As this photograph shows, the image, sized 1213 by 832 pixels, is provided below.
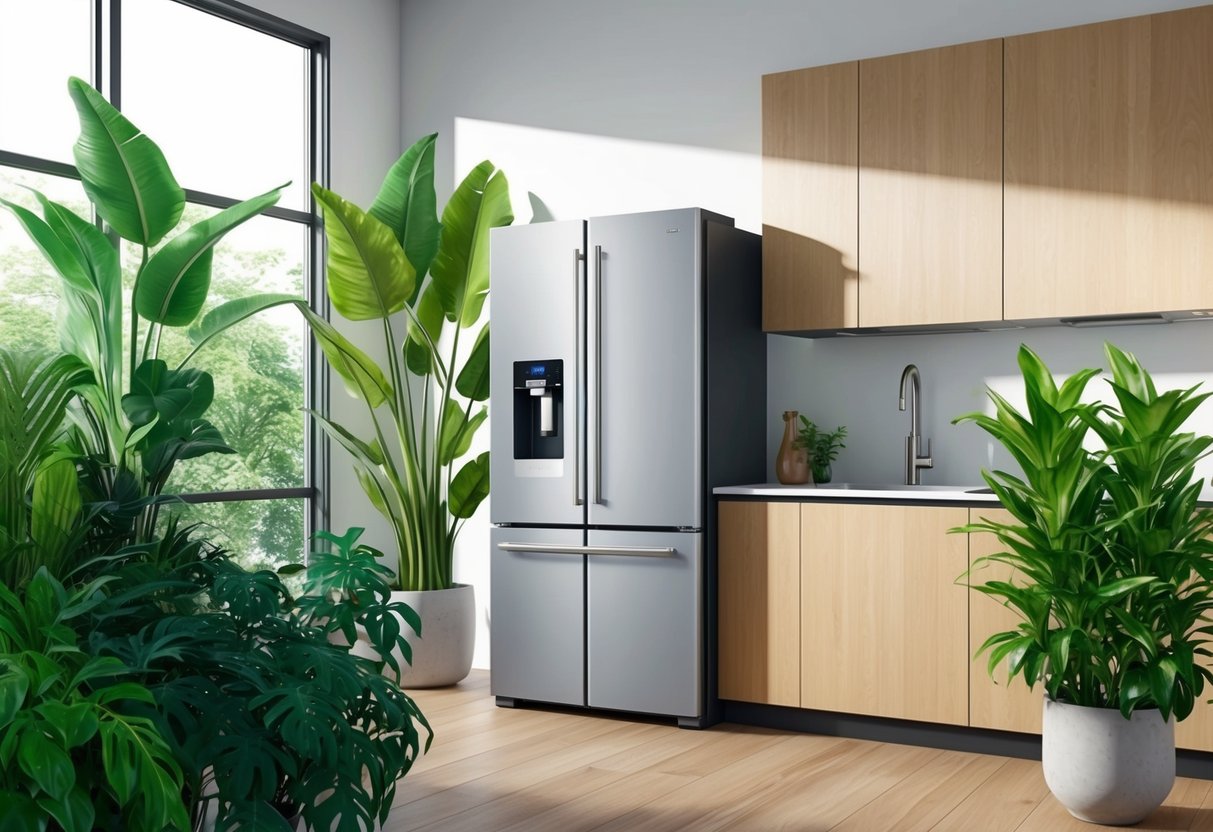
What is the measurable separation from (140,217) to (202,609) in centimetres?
164

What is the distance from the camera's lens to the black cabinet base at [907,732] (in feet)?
12.2

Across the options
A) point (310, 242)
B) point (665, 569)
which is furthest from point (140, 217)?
point (665, 569)

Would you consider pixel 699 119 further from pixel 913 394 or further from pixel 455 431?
pixel 455 431

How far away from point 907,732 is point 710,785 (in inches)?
34.5

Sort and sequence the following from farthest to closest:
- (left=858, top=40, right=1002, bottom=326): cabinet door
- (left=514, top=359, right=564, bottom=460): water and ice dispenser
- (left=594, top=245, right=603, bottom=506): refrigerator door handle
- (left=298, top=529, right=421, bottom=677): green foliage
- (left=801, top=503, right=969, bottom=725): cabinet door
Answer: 1. (left=514, top=359, right=564, bottom=460): water and ice dispenser
2. (left=594, top=245, right=603, bottom=506): refrigerator door handle
3. (left=858, top=40, right=1002, bottom=326): cabinet door
4. (left=801, top=503, right=969, bottom=725): cabinet door
5. (left=298, top=529, right=421, bottom=677): green foliage

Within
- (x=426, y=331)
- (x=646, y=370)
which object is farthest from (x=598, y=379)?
(x=426, y=331)

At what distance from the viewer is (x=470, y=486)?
17.2ft

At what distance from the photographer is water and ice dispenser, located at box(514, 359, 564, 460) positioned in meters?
4.68

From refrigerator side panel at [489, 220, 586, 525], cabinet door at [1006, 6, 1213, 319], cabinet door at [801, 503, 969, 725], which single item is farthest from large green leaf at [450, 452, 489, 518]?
cabinet door at [1006, 6, 1213, 319]

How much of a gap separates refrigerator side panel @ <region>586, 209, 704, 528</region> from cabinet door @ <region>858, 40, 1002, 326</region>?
63 cm

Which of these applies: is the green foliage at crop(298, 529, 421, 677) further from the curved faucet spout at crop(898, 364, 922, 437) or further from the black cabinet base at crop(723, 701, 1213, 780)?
the curved faucet spout at crop(898, 364, 922, 437)

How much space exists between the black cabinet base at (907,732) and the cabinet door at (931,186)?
4.47ft

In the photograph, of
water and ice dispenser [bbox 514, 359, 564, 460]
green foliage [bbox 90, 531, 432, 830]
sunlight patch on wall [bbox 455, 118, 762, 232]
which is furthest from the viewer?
sunlight patch on wall [bbox 455, 118, 762, 232]

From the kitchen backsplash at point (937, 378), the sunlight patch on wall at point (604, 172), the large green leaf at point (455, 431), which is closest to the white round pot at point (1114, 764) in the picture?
the kitchen backsplash at point (937, 378)
